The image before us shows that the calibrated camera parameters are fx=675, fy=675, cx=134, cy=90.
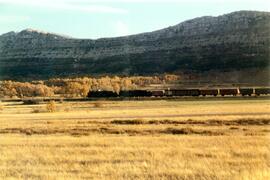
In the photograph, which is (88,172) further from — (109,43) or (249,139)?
(109,43)

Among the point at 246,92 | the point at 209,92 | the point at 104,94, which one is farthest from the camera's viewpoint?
the point at 104,94

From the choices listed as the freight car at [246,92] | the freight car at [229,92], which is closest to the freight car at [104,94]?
the freight car at [229,92]

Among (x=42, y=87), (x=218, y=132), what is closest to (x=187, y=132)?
(x=218, y=132)

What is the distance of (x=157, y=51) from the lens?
15950 cm

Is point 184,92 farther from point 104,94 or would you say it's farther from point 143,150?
point 143,150

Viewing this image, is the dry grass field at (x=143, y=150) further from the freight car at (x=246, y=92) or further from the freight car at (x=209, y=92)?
the freight car at (x=209, y=92)

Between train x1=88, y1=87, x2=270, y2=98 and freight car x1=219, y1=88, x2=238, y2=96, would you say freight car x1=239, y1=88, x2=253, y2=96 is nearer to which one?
train x1=88, y1=87, x2=270, y2=98

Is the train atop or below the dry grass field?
below

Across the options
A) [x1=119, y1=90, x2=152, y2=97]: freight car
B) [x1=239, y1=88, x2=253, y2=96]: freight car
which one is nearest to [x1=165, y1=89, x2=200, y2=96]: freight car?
[x1=119, y1=90, x2=152, y2=97]: freight car

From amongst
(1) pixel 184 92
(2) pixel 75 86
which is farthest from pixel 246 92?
(2) pixel 75 86

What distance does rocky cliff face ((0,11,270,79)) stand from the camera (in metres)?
137

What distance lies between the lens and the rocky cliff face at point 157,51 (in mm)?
137000

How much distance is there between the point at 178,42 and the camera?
16338cm

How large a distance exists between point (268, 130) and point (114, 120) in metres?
12.0
